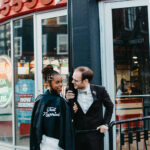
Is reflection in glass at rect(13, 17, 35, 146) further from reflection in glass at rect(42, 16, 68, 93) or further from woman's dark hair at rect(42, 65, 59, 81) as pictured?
woman's dark hair at rect(42, 65, 59, 81)

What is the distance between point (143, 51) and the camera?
19.0 ft

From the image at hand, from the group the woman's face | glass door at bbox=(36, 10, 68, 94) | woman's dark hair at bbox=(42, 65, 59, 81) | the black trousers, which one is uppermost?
glass door at bbox=(36, 10, 68, 94)

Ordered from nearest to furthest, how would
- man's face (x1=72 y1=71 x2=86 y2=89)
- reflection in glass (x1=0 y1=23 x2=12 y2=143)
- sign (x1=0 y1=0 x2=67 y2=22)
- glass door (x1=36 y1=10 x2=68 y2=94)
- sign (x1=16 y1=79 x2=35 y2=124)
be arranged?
man's face (x1=72 y1=71 x2=86 y2=89), sign (x1=0 y1=0 x2=67 y2=22), glass door (x1=36 y1=10 x2=68 y2=94), sign (x1=16 y1=79 x2=35 y2=124), reflection in glass (x1=0 y1=23 x2=12 y2=143)

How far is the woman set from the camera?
337 cm

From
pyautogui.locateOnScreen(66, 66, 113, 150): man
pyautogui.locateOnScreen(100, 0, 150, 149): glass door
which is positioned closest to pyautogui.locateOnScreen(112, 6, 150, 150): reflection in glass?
pyautogui.locateOnScreen(100, 0, 150, 149): glass door

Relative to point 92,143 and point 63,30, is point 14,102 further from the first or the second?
point 92,143

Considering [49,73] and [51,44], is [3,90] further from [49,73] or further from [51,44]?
[49,73]

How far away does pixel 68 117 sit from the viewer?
11.2ft

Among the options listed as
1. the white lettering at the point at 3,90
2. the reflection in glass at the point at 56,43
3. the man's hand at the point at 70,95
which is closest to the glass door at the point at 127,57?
the reflection in glass at the point at 56,43

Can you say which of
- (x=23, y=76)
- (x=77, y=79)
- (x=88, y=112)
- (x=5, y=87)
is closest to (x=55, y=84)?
(x=77, y=79)

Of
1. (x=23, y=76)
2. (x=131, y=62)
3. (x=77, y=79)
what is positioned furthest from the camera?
(x=23, y=76)

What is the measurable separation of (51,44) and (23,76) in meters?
1.06

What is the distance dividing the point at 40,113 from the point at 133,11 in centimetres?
337

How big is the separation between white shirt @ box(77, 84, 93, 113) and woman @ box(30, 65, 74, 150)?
1.54ft
